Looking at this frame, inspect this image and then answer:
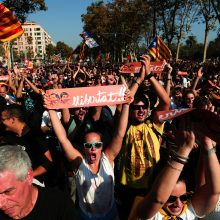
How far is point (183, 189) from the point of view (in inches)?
92.3

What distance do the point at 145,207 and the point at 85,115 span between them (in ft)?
8.89

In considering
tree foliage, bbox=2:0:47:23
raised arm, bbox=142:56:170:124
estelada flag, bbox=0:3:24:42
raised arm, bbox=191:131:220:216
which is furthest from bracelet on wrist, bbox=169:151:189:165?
tree foliage, bbox=2:0:47:23

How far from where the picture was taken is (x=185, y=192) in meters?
2.36

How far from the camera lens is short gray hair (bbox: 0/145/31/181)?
6.43ft

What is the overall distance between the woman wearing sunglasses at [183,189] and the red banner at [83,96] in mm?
1120

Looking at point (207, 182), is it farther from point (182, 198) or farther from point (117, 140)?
point (117, 140)

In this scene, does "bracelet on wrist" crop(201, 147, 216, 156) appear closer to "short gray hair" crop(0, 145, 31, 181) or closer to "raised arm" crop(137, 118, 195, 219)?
"raised arm" crop(137, 118, 195, 219)

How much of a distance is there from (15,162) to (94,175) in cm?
116

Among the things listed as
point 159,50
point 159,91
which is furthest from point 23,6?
point 159,91

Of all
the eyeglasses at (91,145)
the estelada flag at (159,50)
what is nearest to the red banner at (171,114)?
the eyeglasses at (91,145)

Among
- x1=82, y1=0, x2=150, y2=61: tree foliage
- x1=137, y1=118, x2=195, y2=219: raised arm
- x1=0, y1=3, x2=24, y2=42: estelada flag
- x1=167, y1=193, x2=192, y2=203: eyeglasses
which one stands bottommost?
x1=167, y1=193, x2=192, y2=203: eyeglasses

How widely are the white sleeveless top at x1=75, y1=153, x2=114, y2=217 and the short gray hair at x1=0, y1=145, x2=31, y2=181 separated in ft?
3.36

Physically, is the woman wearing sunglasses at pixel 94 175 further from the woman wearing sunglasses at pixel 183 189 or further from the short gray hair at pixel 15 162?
the short gray hair at pixel 15 162

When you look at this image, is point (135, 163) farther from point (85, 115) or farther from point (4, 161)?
point (4, 161)
